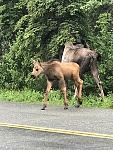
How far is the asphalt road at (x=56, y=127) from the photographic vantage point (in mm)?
8688

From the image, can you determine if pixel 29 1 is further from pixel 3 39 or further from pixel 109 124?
pixel 109 124

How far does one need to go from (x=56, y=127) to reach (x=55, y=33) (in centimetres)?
890

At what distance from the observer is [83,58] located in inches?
677

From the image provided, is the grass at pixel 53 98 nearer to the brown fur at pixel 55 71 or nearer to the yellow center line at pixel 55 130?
the brown fur at pixel 55 71

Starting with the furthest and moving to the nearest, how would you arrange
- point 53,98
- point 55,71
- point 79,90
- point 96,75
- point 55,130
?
point 96,75
point 53,98
point 79,90
point 55,71
point 55,130

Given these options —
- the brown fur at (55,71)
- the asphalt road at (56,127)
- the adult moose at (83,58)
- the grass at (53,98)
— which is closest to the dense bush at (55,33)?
the adult moose at (83,58)

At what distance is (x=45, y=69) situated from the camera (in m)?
15.0

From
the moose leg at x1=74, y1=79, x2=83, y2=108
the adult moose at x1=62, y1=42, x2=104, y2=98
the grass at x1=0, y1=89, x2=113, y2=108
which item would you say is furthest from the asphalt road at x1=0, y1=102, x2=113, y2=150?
the adult moose at x1=62, y1=42, x2=104, y2=98

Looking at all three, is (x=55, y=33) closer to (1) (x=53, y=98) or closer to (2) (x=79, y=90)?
(1) (x=53, y=98)

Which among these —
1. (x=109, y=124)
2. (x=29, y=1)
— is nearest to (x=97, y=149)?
(x=109, y=124)

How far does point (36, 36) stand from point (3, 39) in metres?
3.75

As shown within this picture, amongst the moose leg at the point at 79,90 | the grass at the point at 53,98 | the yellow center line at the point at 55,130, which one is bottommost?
the grass at the point at 53,98

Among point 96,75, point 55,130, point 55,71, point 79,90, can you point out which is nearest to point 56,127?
point 55,130

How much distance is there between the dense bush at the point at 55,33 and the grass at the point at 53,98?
44.0 inches
